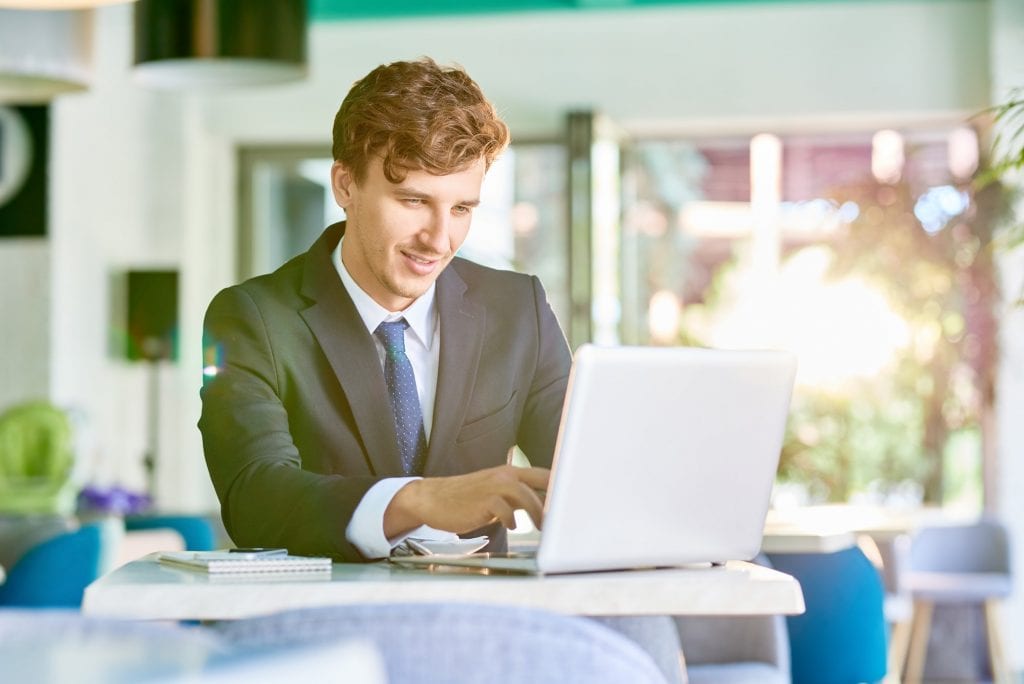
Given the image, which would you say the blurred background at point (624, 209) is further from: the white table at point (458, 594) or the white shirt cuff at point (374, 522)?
the white table at point (458, 594)

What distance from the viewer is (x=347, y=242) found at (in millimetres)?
2426

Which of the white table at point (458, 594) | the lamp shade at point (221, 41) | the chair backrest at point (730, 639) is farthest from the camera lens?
the lamp shade at point (221, 41)

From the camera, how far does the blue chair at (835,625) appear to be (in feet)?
13.7

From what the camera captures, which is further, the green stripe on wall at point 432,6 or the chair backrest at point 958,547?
the green stripe on wall at point 432,6

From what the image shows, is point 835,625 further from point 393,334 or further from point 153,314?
point 153,314

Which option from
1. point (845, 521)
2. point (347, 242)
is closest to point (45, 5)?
point (347, 242)

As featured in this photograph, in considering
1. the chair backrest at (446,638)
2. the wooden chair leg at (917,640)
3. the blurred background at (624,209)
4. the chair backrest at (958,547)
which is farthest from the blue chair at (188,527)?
the chair backrest at (446,638)

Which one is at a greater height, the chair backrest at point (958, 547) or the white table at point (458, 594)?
the white table at point (458, 594)

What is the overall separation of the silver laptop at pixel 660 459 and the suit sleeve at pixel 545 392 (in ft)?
1.30

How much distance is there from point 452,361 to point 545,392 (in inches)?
6.4

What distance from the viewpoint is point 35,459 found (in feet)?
24.1

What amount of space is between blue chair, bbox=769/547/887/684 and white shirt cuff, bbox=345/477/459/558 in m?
2.28

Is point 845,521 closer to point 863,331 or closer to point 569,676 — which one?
point 863,331

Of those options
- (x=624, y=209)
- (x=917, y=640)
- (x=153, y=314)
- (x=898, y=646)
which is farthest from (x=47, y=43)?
(x=917, y=640)
